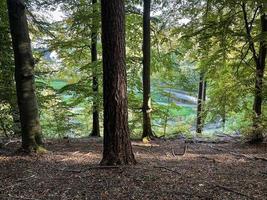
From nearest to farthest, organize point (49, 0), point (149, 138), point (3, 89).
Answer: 1. point (3, 89)
2. point (149, 138)
3. point (49, 0)

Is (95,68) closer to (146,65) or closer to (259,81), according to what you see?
(146,65)

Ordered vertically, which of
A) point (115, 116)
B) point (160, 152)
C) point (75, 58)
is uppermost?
point (75, 58)

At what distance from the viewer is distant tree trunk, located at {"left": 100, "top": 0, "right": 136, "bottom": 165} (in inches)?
191

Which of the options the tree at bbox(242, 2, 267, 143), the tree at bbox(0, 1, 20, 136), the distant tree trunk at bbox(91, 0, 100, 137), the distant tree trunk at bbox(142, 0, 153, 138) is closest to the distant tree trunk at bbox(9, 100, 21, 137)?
the tree at bbox(0, 1, 20, 136)

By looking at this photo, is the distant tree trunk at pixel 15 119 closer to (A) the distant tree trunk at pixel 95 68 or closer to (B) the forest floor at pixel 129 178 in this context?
(A) the distant tree trunk at pixel 95 68

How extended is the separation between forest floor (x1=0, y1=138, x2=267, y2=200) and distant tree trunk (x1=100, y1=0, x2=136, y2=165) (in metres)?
0.45

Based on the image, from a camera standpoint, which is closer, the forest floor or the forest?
the forest floor

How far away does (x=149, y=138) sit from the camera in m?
9.80

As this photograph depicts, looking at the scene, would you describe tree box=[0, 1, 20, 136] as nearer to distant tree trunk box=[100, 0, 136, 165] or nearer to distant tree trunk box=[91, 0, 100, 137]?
distant tree trunk box=[91, 0, 100, 137]

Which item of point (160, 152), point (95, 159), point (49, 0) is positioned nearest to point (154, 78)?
point (49, 0)

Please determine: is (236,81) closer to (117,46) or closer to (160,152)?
(160,152)

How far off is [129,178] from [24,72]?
3344 mm

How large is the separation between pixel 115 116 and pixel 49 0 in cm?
713

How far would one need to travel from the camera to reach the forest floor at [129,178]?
4.05m
